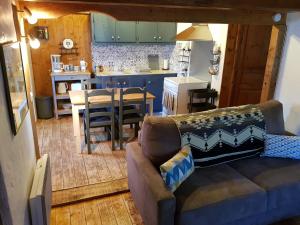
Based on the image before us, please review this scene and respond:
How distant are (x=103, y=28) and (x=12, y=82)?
3.58m

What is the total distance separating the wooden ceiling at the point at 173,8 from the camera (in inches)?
84.7

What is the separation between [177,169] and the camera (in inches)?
71.4

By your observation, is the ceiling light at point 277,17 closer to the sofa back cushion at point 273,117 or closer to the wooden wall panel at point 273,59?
the wooden wall panel at point 273,59

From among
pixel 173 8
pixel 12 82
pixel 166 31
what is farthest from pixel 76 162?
pixel 166 31

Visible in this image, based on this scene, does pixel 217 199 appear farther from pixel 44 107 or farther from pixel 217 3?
pixel 44 107

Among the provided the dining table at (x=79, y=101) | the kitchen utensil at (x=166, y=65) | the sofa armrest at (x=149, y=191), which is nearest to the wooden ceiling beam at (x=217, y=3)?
the sofa armrest at (x=149, y=191)

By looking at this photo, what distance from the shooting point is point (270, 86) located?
316 cm

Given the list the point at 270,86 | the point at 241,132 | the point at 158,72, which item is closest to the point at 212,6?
the point at 241,132

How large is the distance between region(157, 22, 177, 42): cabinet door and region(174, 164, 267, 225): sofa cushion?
12.4 ft

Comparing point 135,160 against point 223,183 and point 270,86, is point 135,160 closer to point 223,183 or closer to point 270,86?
point 223,183

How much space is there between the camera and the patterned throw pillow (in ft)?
5.74

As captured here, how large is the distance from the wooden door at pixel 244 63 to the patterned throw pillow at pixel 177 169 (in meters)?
2.39

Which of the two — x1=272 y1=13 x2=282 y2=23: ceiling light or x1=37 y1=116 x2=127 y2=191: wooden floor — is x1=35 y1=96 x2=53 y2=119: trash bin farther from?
x1=272 y1=13 x2=282 y2=23: ceiling light

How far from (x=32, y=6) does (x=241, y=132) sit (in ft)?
7.67
